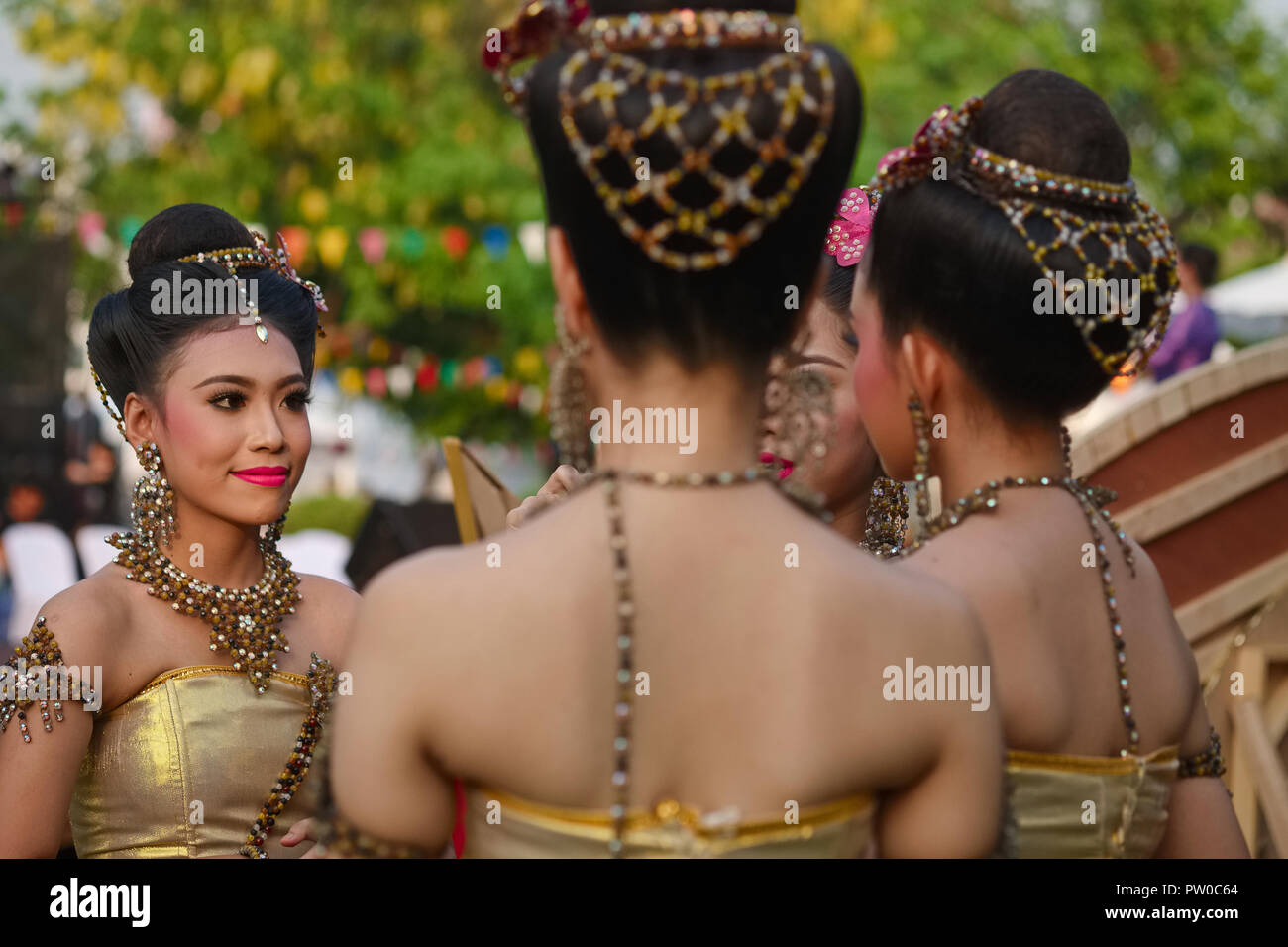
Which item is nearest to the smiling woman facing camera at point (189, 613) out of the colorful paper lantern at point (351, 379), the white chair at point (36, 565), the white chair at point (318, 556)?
the white chair at point (318, 556)

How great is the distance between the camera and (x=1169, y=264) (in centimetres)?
221

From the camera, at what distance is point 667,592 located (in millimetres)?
1640

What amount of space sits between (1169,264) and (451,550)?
124cm

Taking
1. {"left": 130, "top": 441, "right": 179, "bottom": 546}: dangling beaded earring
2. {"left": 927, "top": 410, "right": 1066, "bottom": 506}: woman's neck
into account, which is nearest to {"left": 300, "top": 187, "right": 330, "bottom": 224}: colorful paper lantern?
{"left": 130, "top": 441, "right": 179, "bottom": 546}: dangling beaded earring

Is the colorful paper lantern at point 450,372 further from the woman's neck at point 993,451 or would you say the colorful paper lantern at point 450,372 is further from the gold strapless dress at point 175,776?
the woman's neck at point 993,451

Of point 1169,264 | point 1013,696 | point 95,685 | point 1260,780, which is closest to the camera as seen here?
point 1013,696

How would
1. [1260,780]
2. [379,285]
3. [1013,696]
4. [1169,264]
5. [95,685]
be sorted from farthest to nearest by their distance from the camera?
[379,285] < [1260,780] < [95,685] < [1169,264] < [1013,696]

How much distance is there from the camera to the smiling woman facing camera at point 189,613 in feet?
8.98

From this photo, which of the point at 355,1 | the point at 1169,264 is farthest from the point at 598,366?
the point at 355,1

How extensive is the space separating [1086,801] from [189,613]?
181 cm

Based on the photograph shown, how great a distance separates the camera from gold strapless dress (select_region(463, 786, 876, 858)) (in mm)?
1624

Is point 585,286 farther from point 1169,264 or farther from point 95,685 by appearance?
point 95,685
